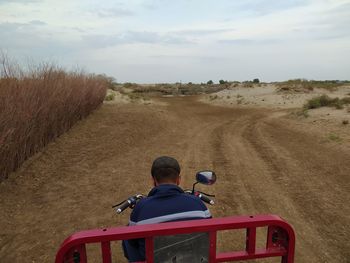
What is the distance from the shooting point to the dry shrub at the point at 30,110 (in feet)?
21.4

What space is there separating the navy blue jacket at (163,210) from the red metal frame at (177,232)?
1.00ft

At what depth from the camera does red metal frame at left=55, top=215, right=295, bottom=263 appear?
2.02m

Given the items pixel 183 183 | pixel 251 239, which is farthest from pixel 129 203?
pixel 183 183

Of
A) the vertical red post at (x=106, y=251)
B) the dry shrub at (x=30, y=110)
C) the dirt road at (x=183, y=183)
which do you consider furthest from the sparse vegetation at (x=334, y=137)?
the vertical red post at (x=106, y=251)

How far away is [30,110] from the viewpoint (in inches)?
292

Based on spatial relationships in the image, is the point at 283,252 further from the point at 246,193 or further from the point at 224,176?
the point at 224,176

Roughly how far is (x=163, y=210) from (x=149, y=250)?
1.24 feet

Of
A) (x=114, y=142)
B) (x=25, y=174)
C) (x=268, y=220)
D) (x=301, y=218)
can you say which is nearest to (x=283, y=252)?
(x=268, y=220)

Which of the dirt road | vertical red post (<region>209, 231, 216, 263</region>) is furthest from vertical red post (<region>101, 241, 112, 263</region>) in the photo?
the dirt road

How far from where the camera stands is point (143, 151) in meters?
10.2

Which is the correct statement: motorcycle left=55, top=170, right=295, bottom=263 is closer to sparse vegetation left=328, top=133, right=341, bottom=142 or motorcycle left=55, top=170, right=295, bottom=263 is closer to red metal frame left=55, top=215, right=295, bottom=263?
red metal frame left=55, top=215, right=295, bottom=263

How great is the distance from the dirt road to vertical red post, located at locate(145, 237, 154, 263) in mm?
2418

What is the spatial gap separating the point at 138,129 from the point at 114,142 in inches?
96.5

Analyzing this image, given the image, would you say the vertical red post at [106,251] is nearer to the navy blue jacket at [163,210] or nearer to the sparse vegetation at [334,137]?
the navy blue jacket at [163,210]
